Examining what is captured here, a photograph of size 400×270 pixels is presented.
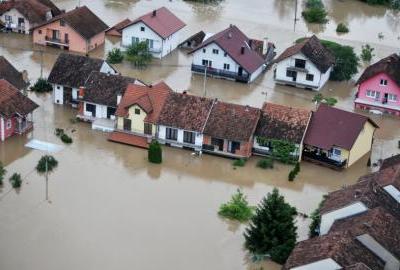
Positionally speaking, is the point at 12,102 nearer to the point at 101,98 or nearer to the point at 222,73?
the point at 101,98

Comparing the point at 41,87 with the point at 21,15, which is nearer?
the point at 41,87

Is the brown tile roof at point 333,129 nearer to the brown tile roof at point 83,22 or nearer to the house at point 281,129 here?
the house at point 281,129

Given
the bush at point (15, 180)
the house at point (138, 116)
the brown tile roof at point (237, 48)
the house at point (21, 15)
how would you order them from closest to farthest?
the bush at point (15, 180) < the house at point (138, 116) < the brown tile roof at point (237, 48) < the house at point (21, 15)

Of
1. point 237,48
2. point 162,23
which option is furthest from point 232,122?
point 162,23

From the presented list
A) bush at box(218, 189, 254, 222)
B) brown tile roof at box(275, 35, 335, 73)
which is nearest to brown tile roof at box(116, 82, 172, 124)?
bush at box(218, 189, 254, 222)

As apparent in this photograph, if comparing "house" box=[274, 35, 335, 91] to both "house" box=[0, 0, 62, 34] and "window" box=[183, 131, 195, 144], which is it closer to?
"window" box=[183, 131, 195, 144]

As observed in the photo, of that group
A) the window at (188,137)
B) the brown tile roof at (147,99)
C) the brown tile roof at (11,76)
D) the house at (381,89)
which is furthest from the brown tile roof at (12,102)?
the house at (381,89)
